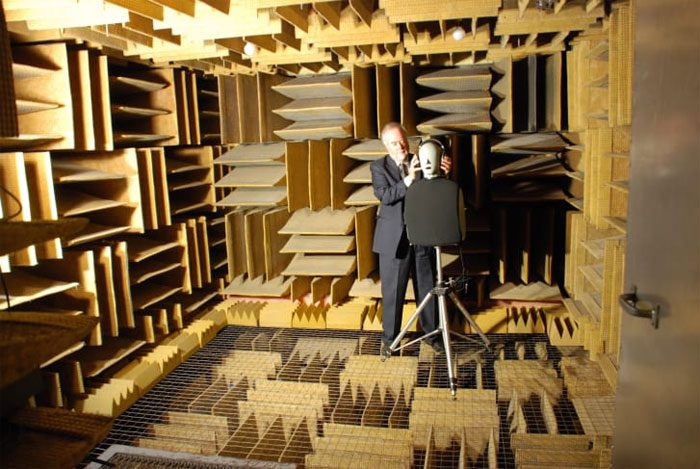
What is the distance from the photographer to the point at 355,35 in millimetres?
3611

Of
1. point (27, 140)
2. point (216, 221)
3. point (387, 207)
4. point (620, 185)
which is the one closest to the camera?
point (620, 185)

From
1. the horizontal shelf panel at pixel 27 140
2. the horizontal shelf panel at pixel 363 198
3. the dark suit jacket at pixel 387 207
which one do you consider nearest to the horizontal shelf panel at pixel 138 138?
the horizontal shelf panel at pixel 27 140

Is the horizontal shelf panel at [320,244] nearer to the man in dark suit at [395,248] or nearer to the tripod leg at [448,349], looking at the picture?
the man in dark suit at [395,248]

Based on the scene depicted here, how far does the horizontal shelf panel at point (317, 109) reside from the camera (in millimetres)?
4742

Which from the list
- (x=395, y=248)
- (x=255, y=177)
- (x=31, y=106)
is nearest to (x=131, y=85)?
(x=31, y=106)

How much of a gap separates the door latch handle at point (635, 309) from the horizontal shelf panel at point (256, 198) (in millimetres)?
3644

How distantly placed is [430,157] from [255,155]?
2.12m

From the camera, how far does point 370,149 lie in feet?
15.2

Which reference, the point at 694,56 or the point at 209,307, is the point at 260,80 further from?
the point at 694,56

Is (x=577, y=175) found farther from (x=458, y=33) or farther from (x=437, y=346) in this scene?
(x=437, y=346)

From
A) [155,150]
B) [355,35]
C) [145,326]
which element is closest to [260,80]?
[155,150]

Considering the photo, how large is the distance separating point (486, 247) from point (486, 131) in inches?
39.2

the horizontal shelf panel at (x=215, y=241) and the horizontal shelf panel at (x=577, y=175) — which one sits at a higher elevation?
the horizontal shelf panel at (x=577, y=175)

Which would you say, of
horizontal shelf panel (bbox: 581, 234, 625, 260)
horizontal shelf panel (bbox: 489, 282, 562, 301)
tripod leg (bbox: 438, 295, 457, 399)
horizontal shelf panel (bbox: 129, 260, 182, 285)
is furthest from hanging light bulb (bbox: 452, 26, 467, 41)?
horizontal shelf panel (bbox: 129, 260, 182, 285)
